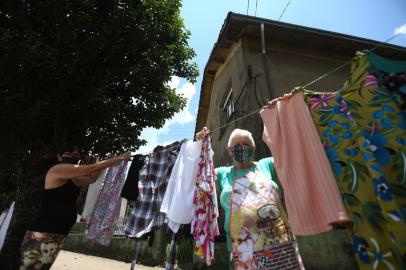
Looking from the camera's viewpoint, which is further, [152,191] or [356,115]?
[152,191]

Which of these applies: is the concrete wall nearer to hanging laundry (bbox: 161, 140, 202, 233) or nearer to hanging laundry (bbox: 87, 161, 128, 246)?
hanging laundry (bbox: 161, 140, 202, 233)

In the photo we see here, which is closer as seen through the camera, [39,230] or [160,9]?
[39,230]

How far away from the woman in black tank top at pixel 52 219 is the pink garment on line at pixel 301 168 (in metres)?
2.24

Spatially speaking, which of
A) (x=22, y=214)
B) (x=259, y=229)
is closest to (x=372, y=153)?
(x=259, y=229)

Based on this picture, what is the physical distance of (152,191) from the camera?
153 inches

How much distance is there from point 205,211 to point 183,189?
0.48m

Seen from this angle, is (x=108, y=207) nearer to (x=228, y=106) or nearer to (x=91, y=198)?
(x=91, y=198)

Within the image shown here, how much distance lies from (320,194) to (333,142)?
0.41 meters

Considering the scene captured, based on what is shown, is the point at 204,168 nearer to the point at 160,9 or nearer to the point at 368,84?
the point at 368,84

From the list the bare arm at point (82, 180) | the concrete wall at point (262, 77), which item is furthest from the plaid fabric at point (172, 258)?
the concrete wall at point (262, 77)

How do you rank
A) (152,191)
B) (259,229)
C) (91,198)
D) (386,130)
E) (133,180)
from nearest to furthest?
(386,130), (259,229), (152,191), (133,180), (91,198)

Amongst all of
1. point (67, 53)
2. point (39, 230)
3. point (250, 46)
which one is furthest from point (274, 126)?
point (250, 46)

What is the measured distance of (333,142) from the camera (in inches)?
79.0

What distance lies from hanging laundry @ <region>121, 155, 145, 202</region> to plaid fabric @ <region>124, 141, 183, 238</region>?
0.35 feet
